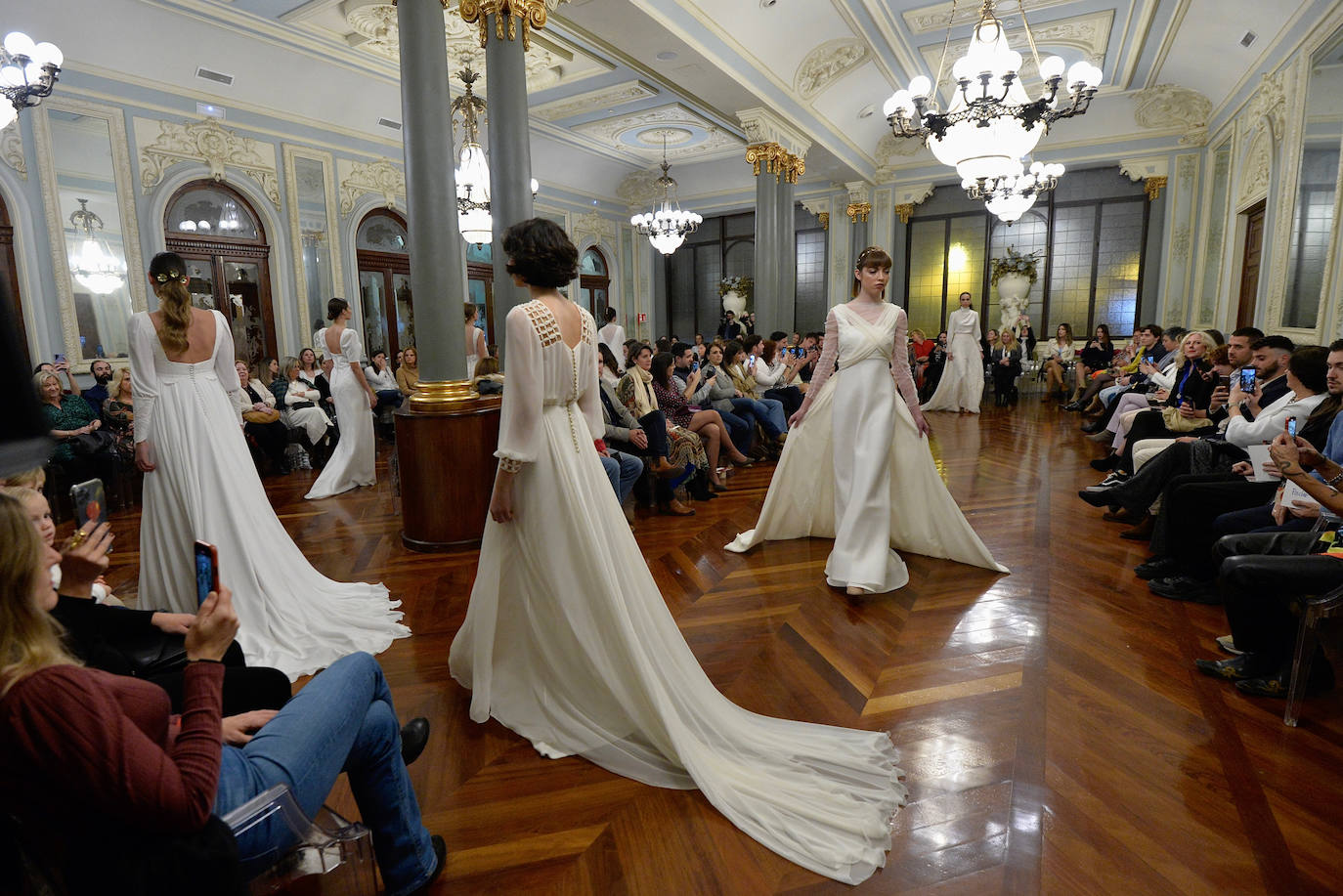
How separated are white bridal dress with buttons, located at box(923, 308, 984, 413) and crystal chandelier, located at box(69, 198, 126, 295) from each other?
31.3 ft

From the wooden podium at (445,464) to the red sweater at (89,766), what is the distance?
118 inches

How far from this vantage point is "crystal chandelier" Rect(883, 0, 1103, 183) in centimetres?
552

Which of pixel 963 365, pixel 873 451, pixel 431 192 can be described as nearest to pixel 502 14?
pixel 431 192

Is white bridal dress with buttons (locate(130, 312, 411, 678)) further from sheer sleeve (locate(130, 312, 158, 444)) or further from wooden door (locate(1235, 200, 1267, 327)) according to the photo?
wooden door (locate(1235, 200, 1267, 327))

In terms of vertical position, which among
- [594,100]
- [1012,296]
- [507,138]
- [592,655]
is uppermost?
[594,100]

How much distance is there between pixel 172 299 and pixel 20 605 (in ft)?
6.88

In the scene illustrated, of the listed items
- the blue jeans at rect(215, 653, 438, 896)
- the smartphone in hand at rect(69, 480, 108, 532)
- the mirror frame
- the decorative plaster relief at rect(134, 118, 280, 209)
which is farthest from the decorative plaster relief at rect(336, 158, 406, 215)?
the blue jeans at rect(215, 653, 438, 896)

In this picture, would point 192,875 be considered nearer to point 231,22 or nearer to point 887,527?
point 887,527

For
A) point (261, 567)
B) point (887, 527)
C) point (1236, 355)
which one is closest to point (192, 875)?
point (261, 567)

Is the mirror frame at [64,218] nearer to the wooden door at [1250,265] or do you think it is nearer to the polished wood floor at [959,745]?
the polished wood floor at [959,745]

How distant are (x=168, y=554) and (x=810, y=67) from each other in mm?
8594

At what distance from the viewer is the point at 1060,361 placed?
37.4 ft

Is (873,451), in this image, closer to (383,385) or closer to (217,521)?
(217,521)

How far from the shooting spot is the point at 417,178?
402 cm
